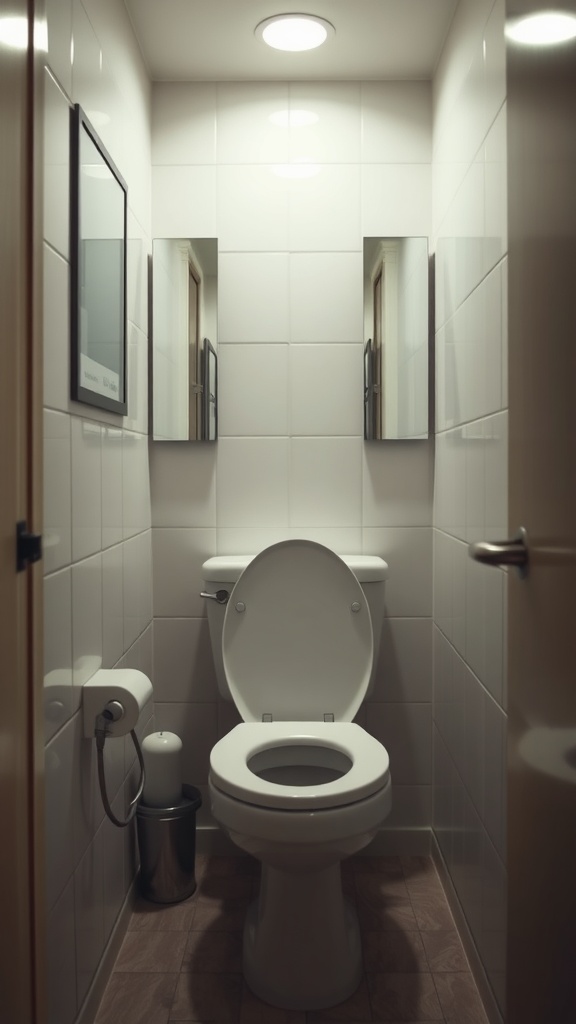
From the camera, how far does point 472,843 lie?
1614 mm

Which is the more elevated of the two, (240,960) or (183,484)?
(183,484)

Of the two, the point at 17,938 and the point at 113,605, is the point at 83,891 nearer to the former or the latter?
the point at 17,938

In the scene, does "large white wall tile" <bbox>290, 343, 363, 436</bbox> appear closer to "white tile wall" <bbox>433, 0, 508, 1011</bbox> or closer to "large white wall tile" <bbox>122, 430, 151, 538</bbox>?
"white tile wall" <bbox>433, 0, 508, 1011</bbox>

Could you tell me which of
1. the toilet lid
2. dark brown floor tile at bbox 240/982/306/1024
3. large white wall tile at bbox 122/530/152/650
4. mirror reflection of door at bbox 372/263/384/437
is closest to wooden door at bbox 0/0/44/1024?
dark brown floor tile at bbox 240/982/306/1024

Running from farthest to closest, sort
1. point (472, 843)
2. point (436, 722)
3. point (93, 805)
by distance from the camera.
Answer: point (436, 722), point (472, 843), point (93, 805)

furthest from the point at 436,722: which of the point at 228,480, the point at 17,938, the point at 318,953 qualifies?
the point at 17,938

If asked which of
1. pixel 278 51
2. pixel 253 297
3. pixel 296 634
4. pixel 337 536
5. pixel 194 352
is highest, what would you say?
pixel 278 51

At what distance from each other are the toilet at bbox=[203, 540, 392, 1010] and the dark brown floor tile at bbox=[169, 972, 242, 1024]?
5cm

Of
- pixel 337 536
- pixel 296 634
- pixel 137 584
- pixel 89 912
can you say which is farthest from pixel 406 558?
pixel 89 912

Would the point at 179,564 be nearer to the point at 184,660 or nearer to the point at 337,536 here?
the point at 184,660

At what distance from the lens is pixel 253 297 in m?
2.09

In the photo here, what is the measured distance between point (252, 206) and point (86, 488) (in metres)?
1.10

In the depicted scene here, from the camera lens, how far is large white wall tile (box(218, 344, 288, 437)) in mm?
2090

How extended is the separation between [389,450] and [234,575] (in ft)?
1.91
